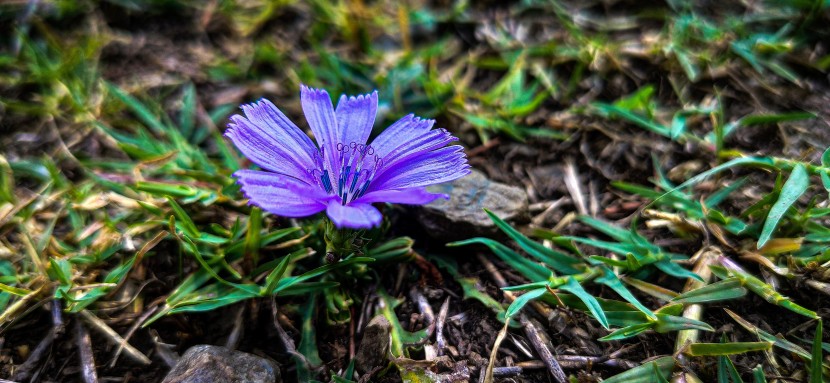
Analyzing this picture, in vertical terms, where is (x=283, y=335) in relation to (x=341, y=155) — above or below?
below

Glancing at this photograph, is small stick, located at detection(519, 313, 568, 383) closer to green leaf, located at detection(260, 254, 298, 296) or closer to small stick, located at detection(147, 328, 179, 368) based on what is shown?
green leaf, located at detection(260, 254, 298, 296)

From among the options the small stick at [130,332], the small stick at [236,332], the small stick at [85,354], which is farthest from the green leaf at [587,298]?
the small stick at [85,354]

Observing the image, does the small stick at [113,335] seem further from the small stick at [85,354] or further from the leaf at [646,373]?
the leaf at [646,373]

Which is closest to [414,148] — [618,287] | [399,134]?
[399,134]

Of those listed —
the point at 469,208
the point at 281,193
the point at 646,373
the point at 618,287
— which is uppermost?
the point at 281,193

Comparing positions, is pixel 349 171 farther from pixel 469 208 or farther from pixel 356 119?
pixel 469 208

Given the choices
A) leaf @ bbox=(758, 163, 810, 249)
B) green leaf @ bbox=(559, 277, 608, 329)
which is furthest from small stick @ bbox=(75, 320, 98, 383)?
leaf @ bbox=(758, 163, 810, 249)

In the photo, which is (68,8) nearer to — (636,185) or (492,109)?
(492,109)
